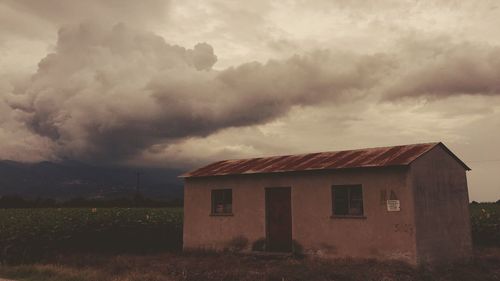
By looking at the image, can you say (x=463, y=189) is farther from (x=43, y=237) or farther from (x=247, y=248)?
(x=43, y=237)

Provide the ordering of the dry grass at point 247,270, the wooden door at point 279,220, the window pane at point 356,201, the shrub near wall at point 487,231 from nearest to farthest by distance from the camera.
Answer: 1. the dry grass at point 247,270
2. the window pane at point 356,201
3. the wooden door at point 279,220
4. the shrub near wall at point 487,231

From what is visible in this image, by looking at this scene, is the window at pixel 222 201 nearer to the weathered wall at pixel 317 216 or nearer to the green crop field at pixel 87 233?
the weathered wall at pixel 317 216

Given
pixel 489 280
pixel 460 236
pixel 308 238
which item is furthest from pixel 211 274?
pixel 460 236

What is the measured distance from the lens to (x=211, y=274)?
13.3m

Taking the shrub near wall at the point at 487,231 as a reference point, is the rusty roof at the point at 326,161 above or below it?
above

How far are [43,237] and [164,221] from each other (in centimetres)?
614

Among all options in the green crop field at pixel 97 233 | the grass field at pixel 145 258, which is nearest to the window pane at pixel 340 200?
the grass field at pixel 145 258

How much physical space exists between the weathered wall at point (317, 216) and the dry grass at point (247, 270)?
623 millimetres

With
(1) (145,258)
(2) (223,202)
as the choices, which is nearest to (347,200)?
(2) (223,202)

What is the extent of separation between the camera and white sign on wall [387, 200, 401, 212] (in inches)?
568

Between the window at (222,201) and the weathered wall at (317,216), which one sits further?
the window at (222,201)

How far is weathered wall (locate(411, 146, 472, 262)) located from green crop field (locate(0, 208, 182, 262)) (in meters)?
11.9

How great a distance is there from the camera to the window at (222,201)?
736 inches

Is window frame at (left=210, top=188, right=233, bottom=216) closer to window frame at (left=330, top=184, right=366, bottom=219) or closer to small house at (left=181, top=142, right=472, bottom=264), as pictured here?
small house at (left=181, top=142, right=472, bottom=264)
